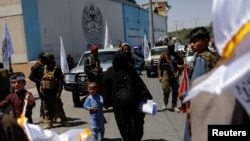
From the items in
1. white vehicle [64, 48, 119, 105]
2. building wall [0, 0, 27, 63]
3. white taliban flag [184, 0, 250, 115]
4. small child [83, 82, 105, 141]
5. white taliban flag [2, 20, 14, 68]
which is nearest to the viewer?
white taliban flag [184, 0, 250, 115]

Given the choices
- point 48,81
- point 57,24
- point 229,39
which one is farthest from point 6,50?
point 229,39

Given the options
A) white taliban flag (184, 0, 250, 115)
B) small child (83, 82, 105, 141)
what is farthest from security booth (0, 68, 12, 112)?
white taliban flag (184, 0, 250, 115)

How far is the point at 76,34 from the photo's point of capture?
78.9ft

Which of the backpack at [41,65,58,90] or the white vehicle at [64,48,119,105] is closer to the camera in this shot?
the backpack at [41,65,58,90]

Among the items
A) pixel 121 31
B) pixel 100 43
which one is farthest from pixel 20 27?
pixel 121 31

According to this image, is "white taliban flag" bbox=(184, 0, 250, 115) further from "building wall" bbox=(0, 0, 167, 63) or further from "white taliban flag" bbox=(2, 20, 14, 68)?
"building wall" bbox=(0, 0, 167, 63)

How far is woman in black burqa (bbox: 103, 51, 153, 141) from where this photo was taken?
6.18 m

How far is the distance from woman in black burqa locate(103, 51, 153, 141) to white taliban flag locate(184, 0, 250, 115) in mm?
4820

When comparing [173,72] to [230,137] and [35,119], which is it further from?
[230,137]

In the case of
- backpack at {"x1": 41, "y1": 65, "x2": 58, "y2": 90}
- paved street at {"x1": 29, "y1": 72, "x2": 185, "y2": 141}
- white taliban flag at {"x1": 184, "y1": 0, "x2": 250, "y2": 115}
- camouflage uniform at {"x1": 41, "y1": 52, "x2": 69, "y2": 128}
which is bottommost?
paved street at {"x1": 29, "y1": 72, "x2": 185, "y2": 141}

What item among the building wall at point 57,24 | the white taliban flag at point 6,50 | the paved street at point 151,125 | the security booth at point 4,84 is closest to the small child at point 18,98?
the paved street at point 151,125

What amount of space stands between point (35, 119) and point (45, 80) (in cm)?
172

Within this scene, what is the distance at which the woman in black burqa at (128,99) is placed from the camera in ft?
20.3

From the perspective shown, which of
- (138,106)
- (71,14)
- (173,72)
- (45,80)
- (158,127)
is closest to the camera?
(138,106)
